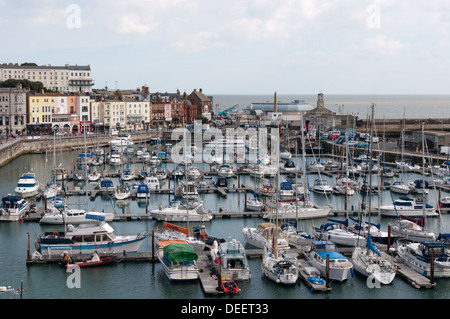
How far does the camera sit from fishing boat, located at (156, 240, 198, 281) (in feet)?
65.9

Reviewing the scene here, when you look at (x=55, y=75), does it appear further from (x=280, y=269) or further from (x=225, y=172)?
(x=280, y=269)

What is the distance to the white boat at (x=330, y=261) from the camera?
20.0 m

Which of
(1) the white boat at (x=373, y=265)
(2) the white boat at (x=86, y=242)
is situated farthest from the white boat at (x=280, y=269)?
(2) the white boat at (x=86, y=242)

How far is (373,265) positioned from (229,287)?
561 centimetres

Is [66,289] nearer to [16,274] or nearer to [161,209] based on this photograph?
[16,274]

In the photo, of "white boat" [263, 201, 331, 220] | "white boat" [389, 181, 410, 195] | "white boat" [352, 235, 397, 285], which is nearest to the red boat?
"white boat" [352, 235, 397, 285]

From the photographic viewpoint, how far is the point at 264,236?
24.4 m

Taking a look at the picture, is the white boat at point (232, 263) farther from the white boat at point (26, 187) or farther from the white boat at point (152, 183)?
the white boat at point (26, 187)

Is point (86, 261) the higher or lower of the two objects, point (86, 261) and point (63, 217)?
the lower

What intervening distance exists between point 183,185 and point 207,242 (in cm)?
1352

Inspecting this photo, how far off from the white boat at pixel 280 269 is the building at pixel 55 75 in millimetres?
77116

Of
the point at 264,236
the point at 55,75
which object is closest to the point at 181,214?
the point at 264,236

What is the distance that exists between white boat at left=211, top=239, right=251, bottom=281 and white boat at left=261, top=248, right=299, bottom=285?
72 cm
